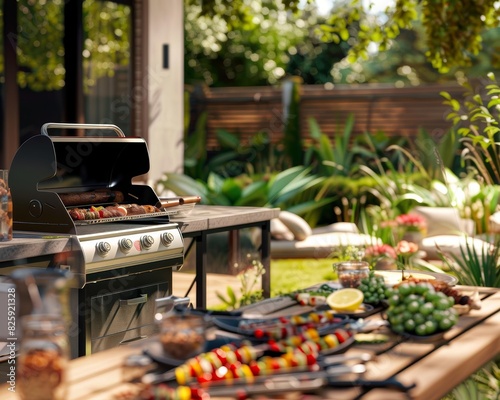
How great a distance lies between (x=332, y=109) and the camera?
1241cm

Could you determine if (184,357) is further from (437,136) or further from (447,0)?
(437,136)

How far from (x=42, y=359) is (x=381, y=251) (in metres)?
5.03

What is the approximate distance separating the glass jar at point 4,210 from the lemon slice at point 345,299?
4.66 feet

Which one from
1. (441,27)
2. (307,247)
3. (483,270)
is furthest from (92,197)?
(307,247)

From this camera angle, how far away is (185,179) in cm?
819

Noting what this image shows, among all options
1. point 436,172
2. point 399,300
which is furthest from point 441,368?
point 436,172

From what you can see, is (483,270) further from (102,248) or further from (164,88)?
(164,88)

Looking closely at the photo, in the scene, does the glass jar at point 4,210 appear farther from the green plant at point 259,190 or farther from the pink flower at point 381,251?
the green plant at point 259,190

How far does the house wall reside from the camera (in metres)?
7.96

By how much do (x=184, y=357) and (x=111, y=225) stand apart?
2160 millimetres

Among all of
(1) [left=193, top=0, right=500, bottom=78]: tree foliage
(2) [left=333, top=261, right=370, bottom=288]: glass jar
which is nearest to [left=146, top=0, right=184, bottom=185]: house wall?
(1) [left=193, top=0, right=500, bottom=78]: tree foliage

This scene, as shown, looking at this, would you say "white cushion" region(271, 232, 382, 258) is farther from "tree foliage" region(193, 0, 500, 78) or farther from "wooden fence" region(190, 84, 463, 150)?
"wooden fence" region(190, 84, 463, 150)

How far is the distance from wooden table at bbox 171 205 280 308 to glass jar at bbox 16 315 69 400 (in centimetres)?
271

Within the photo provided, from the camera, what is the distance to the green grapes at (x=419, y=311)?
8.16ft
